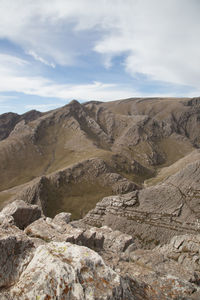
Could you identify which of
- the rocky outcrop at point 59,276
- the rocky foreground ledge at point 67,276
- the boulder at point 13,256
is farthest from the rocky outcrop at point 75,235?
the rocky outcrop at point 59,276

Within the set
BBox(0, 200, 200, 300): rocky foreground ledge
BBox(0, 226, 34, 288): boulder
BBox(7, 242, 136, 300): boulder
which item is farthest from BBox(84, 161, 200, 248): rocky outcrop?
BBox(7, 242, 136, 300): boulder

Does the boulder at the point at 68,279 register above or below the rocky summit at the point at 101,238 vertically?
above

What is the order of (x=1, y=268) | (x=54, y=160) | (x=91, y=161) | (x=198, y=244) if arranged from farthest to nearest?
(x=54, y=160) < (x=91, y=161) < (x=198, y=244) < (x=1, y=268)

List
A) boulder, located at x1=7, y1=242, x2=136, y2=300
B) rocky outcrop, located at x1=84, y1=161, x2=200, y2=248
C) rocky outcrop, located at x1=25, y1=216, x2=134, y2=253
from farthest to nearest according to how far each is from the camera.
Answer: rocky outcrop, located at x1=84, y1=161, x2=200, y2=248, rocky outcrop, located at x1=25, y1=216, x2=134, y2=253, boulder, located at x1=7, y1=242, x2=136, y2=300

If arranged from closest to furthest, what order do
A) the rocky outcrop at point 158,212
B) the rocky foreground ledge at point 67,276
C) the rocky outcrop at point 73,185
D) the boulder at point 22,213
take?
the rocky foreground ledge at point 67,276 → the boulder at point 22,213 → the rocky outcrop at point 158,212 → the rocky outcrop at point 73,185

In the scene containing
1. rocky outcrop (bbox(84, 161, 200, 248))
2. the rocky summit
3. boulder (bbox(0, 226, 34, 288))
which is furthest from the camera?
rocky outcrop (bbox(84, 161, 200, 248))

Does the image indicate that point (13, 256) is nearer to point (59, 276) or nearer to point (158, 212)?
point (59, 276)

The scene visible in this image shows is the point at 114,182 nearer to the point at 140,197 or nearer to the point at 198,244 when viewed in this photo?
the point at 140,197

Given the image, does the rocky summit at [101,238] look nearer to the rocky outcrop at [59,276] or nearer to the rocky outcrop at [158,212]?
the rocky outcrop at [59,276]

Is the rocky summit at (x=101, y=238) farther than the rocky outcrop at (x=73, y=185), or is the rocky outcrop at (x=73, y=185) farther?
the rocky outcrop at (x=73, y=185)

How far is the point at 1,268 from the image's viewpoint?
10.2 meters

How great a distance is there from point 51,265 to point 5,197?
390 feet

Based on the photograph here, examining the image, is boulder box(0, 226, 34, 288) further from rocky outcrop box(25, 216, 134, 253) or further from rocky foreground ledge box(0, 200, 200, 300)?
rocky outcrop box(25, 216, 134, 253)

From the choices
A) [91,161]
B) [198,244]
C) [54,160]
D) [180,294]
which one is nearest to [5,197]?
[91,161]
